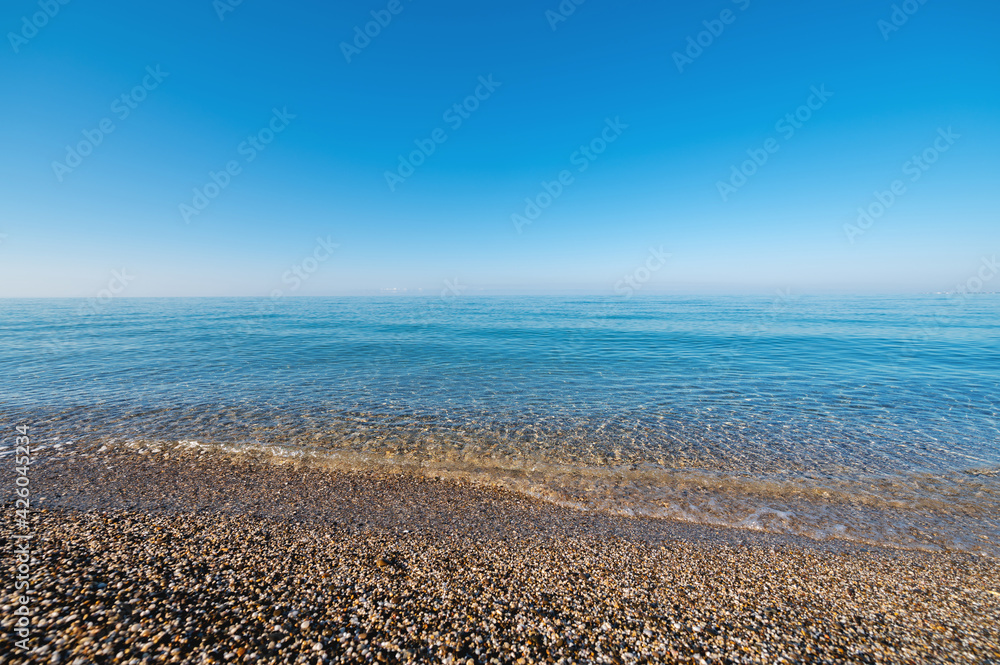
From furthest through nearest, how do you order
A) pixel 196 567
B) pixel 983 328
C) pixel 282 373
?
pixel 983 328 < pixel 282 373 < pixel 196 567

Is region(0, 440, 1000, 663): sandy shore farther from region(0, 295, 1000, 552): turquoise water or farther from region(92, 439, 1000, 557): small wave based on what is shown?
region(0, 295, 1000, 552): turquoise water

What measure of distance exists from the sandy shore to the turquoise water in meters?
1.34

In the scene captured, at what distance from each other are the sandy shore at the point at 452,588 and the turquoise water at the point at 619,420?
1.34 meters

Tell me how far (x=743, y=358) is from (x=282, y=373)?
86.6ft

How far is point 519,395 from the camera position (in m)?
14.4

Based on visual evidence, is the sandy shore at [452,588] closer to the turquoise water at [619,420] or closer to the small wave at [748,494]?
the small wave at [748,494]

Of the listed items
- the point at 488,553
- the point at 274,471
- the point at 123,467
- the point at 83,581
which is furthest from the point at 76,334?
the point at 488,553

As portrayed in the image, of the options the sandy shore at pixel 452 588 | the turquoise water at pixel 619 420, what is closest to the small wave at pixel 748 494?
the turquoise water at pixel 619 420

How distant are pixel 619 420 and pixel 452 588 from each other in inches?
333

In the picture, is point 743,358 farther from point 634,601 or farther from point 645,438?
point 634,601

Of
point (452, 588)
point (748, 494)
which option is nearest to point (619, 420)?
point (748, 494)

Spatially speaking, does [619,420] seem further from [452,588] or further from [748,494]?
[452,588]

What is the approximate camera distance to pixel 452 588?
4.46 meters

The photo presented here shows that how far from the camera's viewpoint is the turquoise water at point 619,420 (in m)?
7.38
